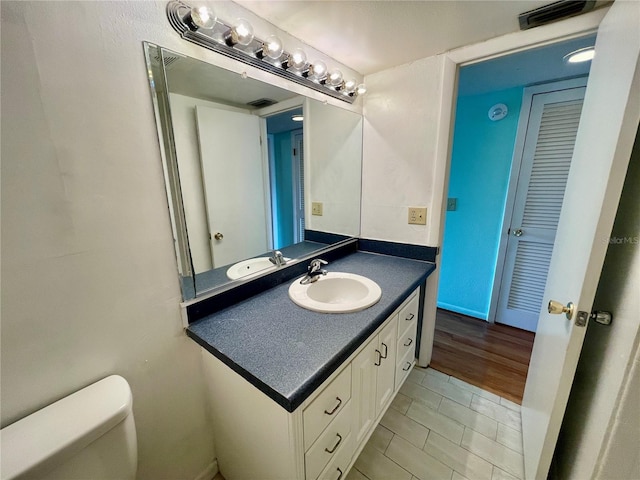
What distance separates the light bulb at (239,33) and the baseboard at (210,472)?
176 centimetres

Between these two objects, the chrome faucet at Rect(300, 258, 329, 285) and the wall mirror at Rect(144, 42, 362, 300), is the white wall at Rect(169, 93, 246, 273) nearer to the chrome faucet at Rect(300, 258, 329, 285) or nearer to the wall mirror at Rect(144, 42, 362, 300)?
the wall mirror at Rect(144, 42, 362, 300)

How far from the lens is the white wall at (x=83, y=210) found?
0.61m

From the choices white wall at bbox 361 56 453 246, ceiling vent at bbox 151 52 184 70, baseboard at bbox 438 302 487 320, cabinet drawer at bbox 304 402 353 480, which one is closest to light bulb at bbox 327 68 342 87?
Answer: white wall at bbox 361 56 453 246

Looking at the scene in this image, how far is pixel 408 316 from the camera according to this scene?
1452mm

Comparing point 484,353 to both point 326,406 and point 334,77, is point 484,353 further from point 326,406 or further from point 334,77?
point 334,77

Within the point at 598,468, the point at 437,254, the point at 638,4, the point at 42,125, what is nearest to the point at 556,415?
the point at 598,468

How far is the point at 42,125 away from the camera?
626 millimetres

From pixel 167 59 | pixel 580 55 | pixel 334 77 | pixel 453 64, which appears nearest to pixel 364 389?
pixel 167 59

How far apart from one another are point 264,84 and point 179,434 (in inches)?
59.1

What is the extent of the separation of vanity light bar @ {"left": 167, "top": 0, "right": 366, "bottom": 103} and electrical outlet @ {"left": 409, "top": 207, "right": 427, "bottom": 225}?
820mm

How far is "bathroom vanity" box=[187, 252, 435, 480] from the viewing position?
29.6 inches

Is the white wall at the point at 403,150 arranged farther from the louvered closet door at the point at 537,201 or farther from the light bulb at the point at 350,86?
the louvered closet door at the point at 537,201

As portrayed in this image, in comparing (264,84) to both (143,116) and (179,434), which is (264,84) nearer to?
(143,116)

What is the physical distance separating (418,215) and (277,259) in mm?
899
